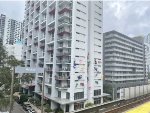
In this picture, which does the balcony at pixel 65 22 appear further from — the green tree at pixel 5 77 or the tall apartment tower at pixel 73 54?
the green tree at pixel 5 77

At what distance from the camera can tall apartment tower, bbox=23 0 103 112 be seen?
155ft

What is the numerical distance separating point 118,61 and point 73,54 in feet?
97.4

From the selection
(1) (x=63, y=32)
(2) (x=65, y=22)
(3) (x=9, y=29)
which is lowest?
(1) (x=63, y=32)

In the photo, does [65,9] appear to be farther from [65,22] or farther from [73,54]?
[73,54]

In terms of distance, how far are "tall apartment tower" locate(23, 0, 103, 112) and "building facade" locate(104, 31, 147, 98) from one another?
13696mm

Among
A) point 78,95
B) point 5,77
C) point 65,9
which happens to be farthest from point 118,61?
point 5,77

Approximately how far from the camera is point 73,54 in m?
46.8

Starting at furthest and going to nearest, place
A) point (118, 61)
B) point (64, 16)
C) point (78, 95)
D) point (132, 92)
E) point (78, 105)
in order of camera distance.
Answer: point (118, 61)
point (132, 92)
point (64, 16)
point (78, 105)
point (78, 95)

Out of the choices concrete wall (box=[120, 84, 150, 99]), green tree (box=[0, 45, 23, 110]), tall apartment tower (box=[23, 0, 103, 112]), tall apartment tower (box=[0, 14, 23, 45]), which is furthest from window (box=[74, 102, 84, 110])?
tall apartment tower (box=[0, 14, 23, 45])

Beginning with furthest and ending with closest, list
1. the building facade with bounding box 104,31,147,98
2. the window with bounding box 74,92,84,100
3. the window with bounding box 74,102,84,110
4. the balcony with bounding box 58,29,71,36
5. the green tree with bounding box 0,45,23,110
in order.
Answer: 1. the building facade with bounding box 104,31,147,98
2. the balcony with bounding box 58,29,71,36
3. the window with bounding box 74,102,84,110
4. the window with bounding box 74,92,84,100
5. the green tree with bounding box 0,45,23,110

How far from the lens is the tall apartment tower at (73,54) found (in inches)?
1857

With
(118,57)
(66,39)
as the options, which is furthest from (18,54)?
(66,39)

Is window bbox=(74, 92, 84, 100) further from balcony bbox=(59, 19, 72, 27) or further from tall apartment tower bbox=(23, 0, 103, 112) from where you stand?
balcony bbox=(59, 19, 72, 27)

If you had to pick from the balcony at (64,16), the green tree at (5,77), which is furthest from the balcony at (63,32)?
the green tree at (5,77)
